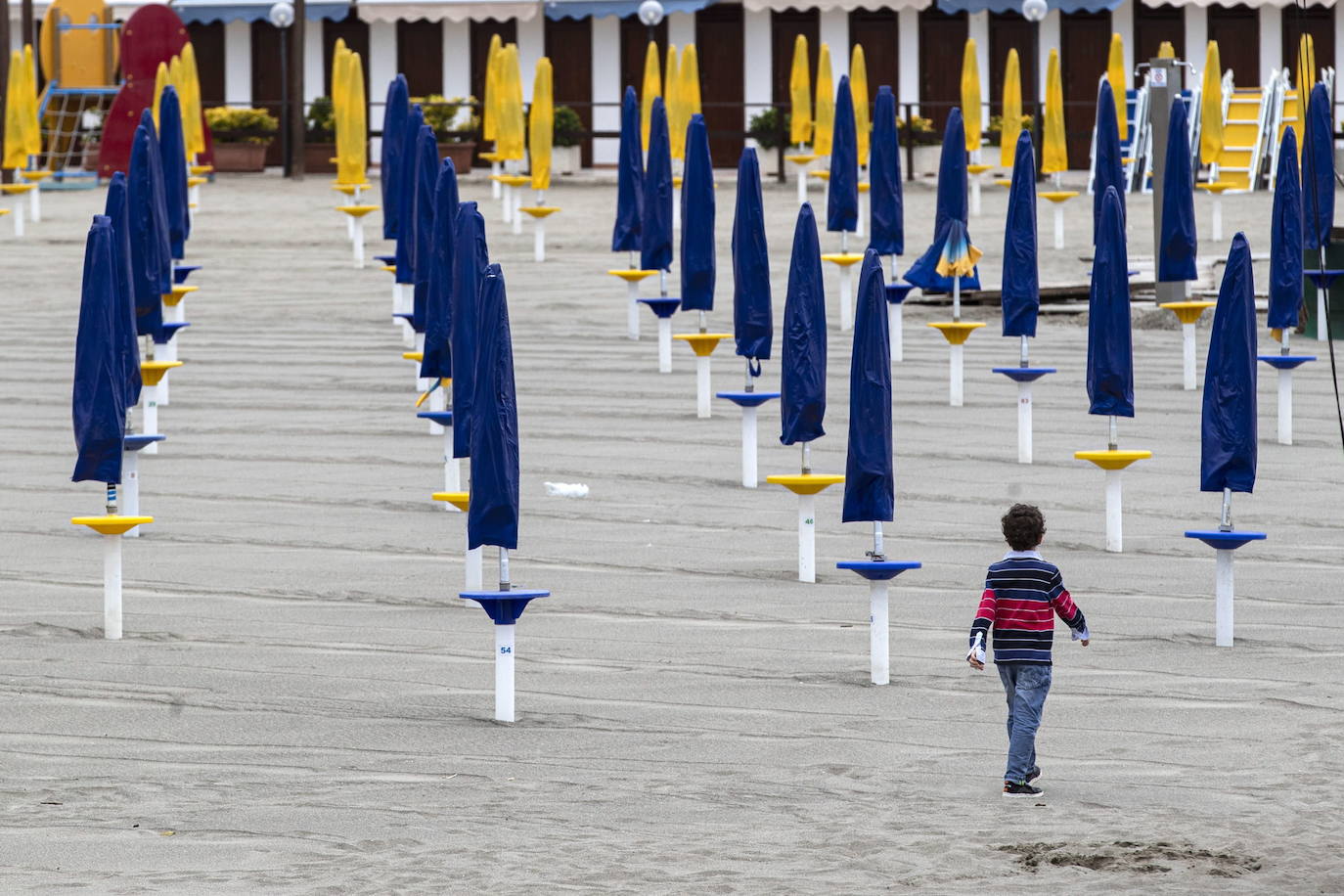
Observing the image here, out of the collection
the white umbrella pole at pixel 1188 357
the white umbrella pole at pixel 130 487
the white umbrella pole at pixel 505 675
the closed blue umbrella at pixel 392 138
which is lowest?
the white umbrella pole at pixel 505 675

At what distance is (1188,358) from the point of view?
18.5 meters

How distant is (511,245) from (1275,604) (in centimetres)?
1690

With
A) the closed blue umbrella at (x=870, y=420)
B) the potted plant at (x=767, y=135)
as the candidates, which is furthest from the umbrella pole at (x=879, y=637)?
the potted plant at (x=767, y=135)

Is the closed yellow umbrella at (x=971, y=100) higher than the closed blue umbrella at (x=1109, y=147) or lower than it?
higher

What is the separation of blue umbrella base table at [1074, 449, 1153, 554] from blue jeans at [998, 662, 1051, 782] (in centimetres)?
409

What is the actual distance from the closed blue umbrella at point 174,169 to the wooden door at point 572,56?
20971 mm

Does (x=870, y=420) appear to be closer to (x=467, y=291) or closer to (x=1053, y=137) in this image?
(x=467, y=291)

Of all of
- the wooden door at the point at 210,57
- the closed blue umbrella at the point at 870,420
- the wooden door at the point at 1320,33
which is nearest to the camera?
the closed blue umbrella at the point at 870,420

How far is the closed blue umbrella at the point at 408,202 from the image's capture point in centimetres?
1808

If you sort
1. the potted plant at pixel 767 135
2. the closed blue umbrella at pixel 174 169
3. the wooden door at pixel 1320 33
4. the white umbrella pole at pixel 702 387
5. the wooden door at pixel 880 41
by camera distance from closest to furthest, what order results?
the white umbrella pole at pixel 702 387
the closed blue umbrella at pixel 174 169
the potted plant at pixel 767 135
the wooden door at pixel 1320 33
the wooden door at pixel 880 41

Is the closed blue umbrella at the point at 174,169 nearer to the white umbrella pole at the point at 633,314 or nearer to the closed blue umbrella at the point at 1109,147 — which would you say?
the white umbrella pole at the point at 633,314

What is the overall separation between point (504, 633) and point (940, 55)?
3133 centimetres

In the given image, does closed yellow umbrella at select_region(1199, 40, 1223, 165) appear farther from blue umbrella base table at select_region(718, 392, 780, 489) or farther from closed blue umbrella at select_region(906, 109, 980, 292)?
blue umbrella base table at select_region(718, 392, 780, 489)

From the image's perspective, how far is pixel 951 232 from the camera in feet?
59.5
